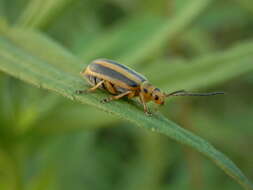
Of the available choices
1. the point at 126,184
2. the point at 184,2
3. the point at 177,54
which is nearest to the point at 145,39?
the point at 184,2

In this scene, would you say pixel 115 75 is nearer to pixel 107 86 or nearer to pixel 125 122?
pixel 107 86

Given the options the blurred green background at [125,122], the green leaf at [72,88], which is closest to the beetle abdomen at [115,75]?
the green leaf at [72,88]

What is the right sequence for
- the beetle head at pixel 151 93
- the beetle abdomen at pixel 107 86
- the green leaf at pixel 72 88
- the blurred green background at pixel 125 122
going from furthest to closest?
1. the blurred green background at pixel 125 122
2. the beetle head at pixel 151 93
3. the beetle abdomen at pixel 107 86
4. the green leaf at pixel 72 88

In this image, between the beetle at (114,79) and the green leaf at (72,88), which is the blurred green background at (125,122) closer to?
the green leaf at (72,88)

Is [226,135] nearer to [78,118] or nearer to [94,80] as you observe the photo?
[78,118]

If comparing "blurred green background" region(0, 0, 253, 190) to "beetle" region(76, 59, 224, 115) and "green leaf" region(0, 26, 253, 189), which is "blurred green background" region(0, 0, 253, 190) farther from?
"beetle" region(76, 59, 224, 115)

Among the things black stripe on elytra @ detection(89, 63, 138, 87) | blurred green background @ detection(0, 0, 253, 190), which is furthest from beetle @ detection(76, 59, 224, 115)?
blurred green background @ detection(0, 0, 253, 190)

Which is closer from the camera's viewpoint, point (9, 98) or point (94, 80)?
point (94, 80)
